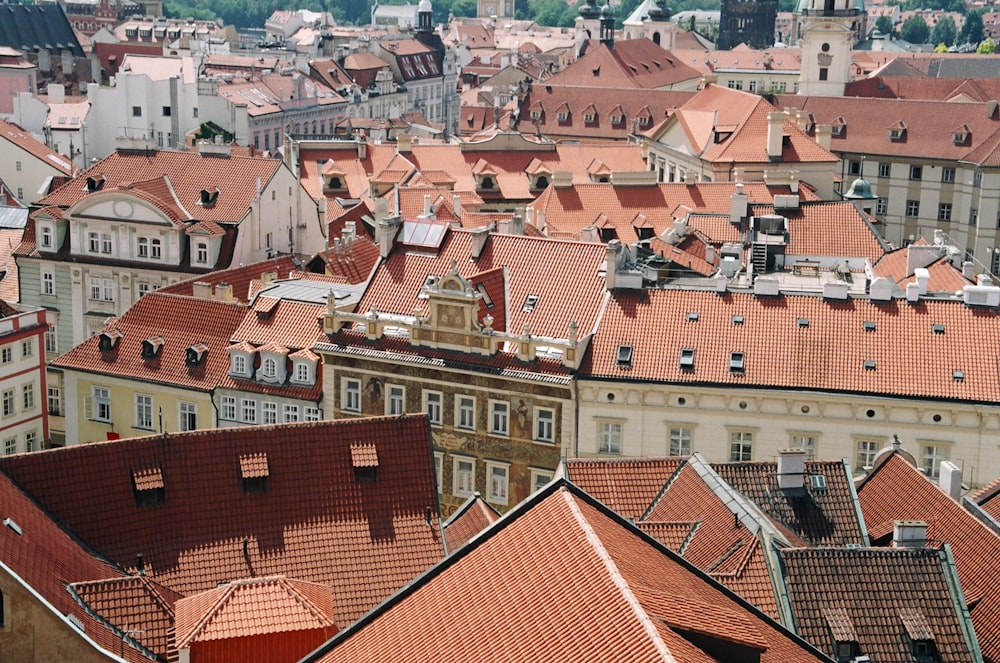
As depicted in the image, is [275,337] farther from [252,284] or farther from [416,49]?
[416,49]

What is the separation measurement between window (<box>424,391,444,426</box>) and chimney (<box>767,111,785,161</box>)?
5226cm

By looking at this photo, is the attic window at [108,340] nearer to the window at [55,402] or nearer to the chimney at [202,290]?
the chimney at [202,290]

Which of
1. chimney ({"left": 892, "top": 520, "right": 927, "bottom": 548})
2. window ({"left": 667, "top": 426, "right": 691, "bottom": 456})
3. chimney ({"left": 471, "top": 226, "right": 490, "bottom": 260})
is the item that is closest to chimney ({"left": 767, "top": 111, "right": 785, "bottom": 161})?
chimney ({"left": 471, "top": 226, "right": 490, "bottom": 260})

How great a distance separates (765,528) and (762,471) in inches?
209

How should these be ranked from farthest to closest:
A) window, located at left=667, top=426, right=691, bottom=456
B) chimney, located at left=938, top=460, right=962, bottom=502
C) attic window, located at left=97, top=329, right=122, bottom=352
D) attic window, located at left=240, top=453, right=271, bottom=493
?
attic window, located at left=97, top=329, right=122, bottom=352 → window, located at left=667, top=426, right=691, bottom=456 → chimney, located at left=938, top=460, right=962, bottom=502 → attic window, located at left=240, top=453, right=271, bottom=493

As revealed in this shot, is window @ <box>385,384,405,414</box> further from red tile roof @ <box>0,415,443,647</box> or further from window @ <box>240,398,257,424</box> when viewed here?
red tile roof @ <box>0,415,443,647</box>

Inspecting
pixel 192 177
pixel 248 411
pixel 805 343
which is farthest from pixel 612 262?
pixel 192 177

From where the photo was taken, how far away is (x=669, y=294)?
179 ft

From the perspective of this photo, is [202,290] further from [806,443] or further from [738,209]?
[738,209]

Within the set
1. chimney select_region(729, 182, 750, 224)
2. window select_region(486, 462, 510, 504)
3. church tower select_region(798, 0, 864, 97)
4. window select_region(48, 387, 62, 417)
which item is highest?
church tower select_region(798, 0, 864, 97)

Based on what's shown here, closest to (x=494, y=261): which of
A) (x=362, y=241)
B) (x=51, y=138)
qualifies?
(x=362, y=241)

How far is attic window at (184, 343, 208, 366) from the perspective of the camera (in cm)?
5959

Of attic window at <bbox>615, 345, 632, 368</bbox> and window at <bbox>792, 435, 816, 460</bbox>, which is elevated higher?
attic window at <bbox>615, 345, 632, 368</bbox>

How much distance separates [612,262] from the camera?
54812mm
